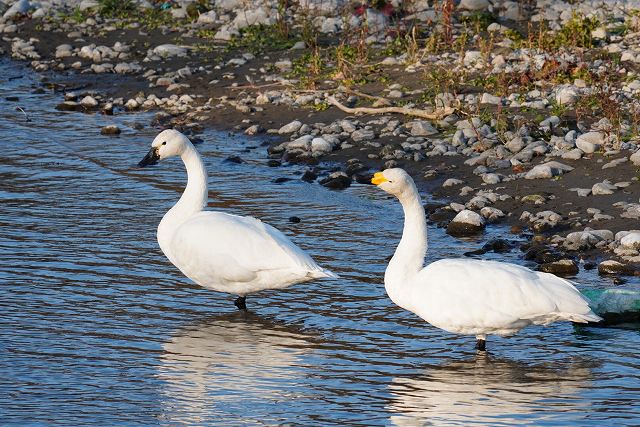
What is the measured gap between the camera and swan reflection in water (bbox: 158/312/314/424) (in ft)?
22.9

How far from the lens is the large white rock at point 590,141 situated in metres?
12.2

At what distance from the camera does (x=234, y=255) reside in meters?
9.02

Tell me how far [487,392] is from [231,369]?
5.22 ft

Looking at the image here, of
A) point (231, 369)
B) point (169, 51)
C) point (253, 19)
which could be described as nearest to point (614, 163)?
point (231, 369)

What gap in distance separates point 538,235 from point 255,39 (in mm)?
8623

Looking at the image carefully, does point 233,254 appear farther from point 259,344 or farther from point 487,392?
point 487,392

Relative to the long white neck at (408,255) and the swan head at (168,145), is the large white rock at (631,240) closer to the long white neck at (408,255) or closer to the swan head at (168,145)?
the long white neck at (408,255)

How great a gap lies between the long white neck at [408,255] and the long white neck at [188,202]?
1.95 metres

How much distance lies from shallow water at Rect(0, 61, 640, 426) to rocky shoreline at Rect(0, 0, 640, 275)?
Answer: 664mm

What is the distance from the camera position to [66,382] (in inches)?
290

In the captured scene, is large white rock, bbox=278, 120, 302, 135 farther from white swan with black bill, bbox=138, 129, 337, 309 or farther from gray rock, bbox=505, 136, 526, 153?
white swan with black bill, bbox=138, 129, 337, 309

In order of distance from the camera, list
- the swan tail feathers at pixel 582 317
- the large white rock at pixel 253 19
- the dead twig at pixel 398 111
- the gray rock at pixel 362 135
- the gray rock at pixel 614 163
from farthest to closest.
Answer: the large white rock at pixel 253 19 → the dead twig at pixel 398 111 → the gray rock at pixel 362 135 → the gray rock at pixel 614 163 → the swan tail feathers at pixel 582 317

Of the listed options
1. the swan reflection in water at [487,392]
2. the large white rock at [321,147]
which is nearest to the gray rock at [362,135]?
the large white rock at [321,147]

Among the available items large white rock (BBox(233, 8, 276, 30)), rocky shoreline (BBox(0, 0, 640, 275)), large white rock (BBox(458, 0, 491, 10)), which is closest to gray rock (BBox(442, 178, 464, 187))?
rocky shoreline (BBox(0, 0, 640, 275))
